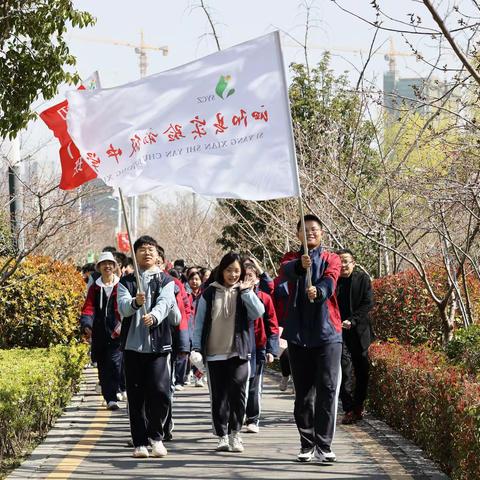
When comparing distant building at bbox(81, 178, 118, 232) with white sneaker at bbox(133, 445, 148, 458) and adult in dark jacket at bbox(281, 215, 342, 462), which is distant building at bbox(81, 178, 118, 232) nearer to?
adult in dark jacket at bbox(281, 215, 342, 462)

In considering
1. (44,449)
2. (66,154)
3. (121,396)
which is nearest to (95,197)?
(121,396)

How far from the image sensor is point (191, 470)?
912cm

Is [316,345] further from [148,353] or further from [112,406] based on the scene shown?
[112,406]

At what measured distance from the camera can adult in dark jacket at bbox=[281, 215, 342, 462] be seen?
9.42 meters

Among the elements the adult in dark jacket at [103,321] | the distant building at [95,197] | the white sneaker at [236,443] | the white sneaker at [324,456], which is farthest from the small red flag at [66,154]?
the adult in dark jacket at [103,321]

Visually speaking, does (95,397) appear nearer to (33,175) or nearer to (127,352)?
(127,352)

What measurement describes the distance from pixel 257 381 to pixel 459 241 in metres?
7.10

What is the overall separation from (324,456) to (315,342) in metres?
0.93

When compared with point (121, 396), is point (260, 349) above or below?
above

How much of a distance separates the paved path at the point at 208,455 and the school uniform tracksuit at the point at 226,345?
377 mm

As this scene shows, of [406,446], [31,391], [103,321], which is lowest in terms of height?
[406,446]

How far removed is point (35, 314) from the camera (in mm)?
17000

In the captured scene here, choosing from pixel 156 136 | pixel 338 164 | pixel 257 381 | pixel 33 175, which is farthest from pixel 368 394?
pixel 33 175

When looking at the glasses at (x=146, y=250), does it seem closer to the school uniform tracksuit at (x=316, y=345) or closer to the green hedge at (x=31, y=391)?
the school uniform tracksuit at (x=316, y=345)
